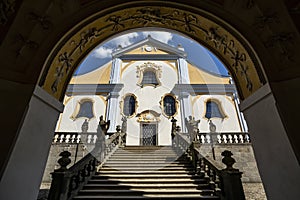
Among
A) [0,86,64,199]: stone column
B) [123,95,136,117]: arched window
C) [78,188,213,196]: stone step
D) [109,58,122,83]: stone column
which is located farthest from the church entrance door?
[0,86,64,199]: stone column

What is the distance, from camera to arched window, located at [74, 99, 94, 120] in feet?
43.7

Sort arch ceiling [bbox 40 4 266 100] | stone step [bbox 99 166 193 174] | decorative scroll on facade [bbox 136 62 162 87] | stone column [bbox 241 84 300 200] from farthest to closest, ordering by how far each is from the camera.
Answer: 1. decorative scroll on facade [bbox 136 62 162 87]
2. stone step [bbox 99 166 193 174]
3. arch ceiling [bbox 40 4 266 100]
4. stone column [bbox 241 84 300 200]

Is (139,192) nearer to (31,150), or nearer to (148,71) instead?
(31,150)

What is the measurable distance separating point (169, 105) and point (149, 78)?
3139 millimetres

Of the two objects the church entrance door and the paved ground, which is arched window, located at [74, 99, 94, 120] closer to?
the church entrance door

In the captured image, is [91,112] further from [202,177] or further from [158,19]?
[158,19]

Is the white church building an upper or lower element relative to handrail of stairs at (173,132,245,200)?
upper

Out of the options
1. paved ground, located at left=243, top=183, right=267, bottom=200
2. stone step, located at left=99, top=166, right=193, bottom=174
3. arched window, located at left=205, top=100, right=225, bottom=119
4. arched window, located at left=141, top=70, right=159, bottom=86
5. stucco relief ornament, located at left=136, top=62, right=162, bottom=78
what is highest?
stucco relief ornament, located at left=136, top=62, right=162, bottom=78

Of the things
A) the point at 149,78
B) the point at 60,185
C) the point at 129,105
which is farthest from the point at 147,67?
the point at 60,185

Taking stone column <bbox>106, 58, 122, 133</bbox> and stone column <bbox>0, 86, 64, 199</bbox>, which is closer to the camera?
stone column <bbox>0, 86, 64, 199</bbox>

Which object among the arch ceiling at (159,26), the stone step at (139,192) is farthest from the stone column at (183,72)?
the arch ceiling at (159,26)

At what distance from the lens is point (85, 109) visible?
1367 centimetres

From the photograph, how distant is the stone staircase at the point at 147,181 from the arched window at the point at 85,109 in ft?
23.3

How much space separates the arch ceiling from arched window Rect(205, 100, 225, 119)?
37.1ft
